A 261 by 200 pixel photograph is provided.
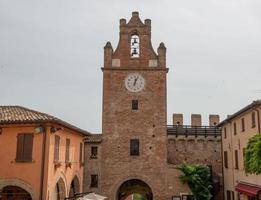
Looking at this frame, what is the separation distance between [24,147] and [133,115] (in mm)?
13080

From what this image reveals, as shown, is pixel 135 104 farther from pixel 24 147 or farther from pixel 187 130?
pixel 24 147

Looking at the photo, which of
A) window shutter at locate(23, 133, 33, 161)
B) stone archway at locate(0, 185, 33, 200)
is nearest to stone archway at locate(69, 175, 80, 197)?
stone archway at locate(0, 185, 33, 200)

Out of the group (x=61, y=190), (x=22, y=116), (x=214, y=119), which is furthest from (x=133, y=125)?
(x=22, y=116)

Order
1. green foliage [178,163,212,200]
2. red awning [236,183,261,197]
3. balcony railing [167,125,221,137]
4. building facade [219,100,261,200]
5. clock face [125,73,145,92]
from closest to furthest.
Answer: red awning [236,183,261,197], building facade [219,100,261,200], green foliage [178,163,212,200], clock face [125,73,145,92], balcony railing [167,125,221,137]

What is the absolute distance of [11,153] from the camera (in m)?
19.2

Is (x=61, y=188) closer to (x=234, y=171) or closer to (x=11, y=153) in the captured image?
(x=11, y=153)

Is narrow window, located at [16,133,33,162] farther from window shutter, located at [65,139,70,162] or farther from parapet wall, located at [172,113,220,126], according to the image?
parapet wall, located at [172,113,220,126]

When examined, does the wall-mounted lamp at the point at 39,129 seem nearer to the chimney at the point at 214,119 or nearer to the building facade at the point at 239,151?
the building facade at the point at 239,151

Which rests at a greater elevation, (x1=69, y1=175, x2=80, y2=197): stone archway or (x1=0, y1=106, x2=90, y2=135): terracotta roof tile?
(x1=0, y1=106, x2=90, y2=135): terracotta roof tile

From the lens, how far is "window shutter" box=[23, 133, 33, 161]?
1922 centimetres

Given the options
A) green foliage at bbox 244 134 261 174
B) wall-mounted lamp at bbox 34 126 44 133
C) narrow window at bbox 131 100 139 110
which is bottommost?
green foliage at bbox 244 134 261 174

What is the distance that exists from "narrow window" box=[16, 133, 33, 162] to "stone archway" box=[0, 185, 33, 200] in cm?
178

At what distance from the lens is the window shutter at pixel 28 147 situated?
757 inches

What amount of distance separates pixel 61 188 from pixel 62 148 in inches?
97.6
